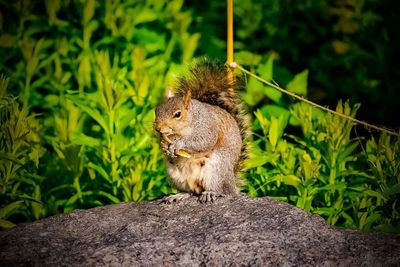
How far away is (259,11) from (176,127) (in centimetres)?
301

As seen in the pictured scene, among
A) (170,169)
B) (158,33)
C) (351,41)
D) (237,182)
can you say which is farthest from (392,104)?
(170,169)

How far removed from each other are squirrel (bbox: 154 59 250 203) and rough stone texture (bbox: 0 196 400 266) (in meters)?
0.19

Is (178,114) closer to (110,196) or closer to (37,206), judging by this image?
(110,196)

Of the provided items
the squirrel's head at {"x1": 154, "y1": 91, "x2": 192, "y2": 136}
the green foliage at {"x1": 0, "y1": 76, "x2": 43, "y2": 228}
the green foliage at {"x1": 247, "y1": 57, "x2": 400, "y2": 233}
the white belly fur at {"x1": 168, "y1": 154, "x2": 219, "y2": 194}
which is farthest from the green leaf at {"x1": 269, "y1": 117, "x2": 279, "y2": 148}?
the green foliage at {"x1": 0, "y1": 76, "x2": 43, "y2": 228}

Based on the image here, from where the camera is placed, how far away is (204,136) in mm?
3512

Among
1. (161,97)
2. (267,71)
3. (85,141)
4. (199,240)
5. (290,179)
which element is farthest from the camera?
(161,97)

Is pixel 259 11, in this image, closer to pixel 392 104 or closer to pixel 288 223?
pixel 392 104

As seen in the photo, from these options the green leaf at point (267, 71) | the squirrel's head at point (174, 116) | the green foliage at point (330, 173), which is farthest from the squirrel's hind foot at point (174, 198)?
the green leaf at point (267, 71)

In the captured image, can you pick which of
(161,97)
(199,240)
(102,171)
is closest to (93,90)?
(161,97)

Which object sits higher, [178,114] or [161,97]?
[178,114]

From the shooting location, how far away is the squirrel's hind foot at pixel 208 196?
352cm

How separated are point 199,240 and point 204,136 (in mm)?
652

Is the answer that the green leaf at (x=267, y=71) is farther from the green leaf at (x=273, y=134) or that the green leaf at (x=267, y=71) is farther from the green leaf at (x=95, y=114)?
the green leaf at (x=95, y=114)

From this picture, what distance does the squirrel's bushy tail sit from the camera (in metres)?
3.86
